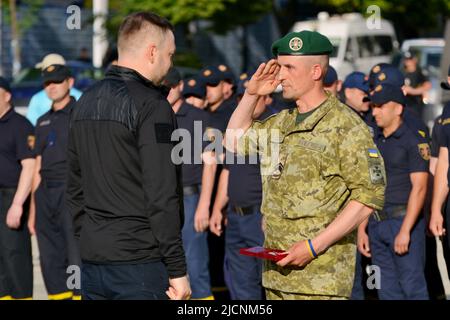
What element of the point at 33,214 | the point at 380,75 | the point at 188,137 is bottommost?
the point at 33,214

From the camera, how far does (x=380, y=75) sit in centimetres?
765

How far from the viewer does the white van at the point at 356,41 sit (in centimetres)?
2392

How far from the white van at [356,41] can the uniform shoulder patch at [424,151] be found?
53.7 ft

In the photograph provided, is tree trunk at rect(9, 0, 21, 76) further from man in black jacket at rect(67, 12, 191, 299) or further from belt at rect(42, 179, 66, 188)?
man in black jacket at rect(67, 12, 191, 299)

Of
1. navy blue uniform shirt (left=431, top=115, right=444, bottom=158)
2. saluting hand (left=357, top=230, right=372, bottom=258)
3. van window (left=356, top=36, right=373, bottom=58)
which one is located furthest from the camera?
van window (left=356, top=36, right=373, bottom=58)

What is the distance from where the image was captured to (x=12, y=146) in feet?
25.4

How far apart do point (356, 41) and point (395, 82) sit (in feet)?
57.0

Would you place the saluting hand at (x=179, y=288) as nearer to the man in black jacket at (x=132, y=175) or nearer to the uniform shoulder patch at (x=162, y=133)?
the man in black jacket at (x=132, y=175)

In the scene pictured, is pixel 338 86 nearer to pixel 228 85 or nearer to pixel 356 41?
pixel 228 85

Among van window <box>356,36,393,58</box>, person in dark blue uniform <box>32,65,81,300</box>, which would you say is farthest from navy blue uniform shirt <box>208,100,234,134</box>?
van window <box>356,36,393,58</box>

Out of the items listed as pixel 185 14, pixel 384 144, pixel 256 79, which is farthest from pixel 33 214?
pixel 185 14

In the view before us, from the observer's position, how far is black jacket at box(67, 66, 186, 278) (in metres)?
4.22
